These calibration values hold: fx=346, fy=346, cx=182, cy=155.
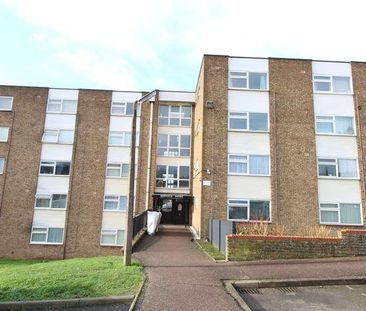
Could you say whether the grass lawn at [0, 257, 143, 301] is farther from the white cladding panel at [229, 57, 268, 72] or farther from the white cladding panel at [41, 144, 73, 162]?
the white cladding panel at [41, 144, 73, 162]

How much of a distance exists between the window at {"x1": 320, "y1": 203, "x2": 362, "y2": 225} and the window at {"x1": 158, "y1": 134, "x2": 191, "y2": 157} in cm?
1014

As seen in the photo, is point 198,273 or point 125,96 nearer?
point 198,273

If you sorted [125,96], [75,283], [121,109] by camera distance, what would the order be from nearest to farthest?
[75,283], [121,109], [125,96]

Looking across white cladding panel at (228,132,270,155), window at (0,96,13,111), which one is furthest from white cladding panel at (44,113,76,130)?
white cladding panel at (228,132,270,155)

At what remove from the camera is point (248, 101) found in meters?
19.2

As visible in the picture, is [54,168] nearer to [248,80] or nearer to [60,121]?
[60,121]

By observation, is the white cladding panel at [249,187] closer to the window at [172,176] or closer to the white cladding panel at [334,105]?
the white cladding panel at [334,105]

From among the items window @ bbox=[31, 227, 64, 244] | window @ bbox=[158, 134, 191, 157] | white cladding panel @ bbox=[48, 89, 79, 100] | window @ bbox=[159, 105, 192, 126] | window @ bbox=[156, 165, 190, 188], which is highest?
white cladding panel @ bbox=[48, 89, 79, 100]

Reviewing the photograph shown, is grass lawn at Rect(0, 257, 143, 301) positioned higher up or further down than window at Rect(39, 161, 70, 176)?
further down

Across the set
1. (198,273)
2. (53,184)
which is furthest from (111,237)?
(198,273)

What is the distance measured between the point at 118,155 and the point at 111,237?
222 inches

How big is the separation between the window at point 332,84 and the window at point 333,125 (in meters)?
1.63

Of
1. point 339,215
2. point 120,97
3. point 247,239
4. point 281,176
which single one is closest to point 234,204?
point 281,176

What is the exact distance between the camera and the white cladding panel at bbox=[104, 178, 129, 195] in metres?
23.8
